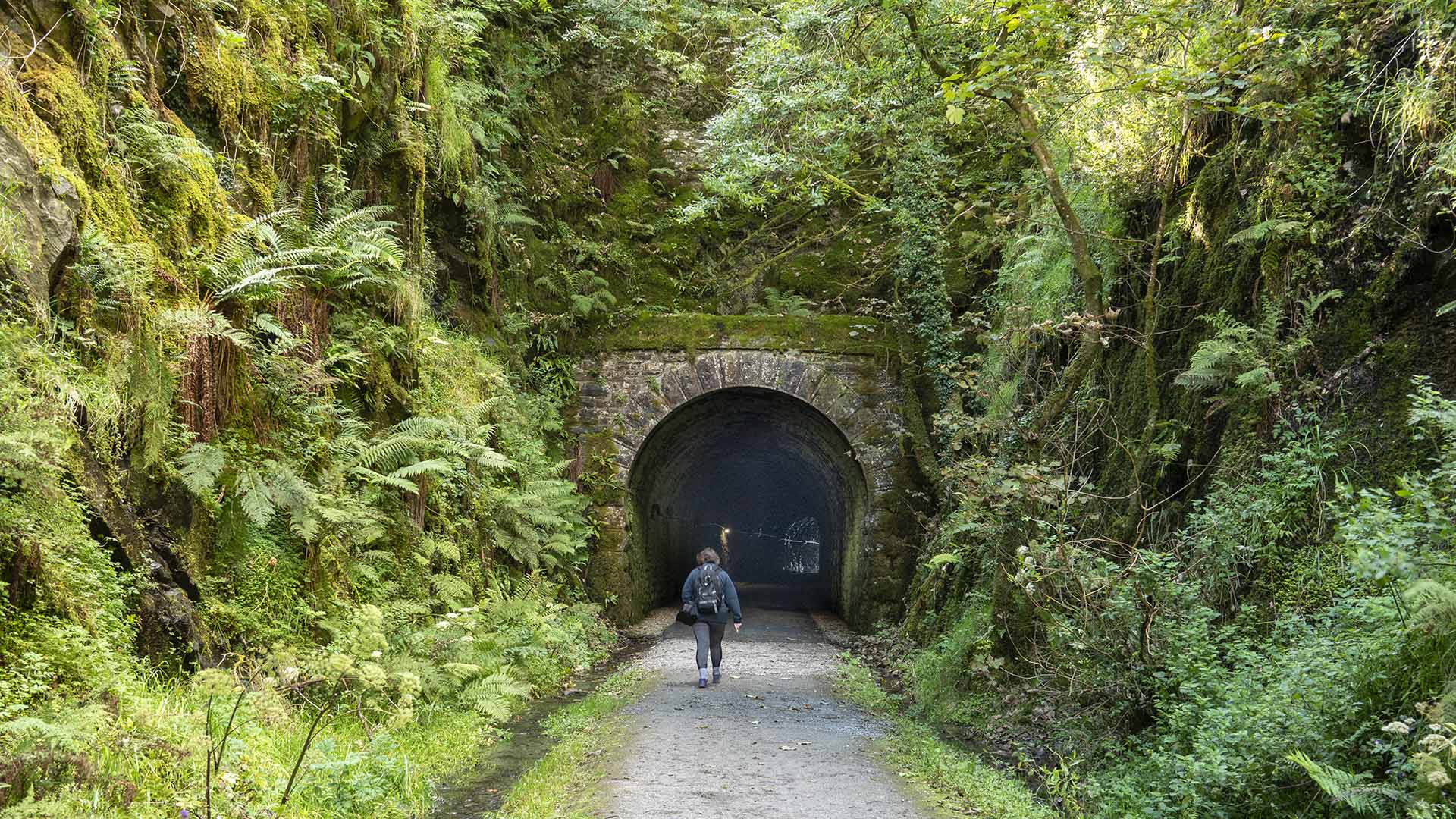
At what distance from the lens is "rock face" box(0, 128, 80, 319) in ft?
13.0

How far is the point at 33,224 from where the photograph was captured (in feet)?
13.9

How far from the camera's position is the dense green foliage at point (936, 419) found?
3.80 meters

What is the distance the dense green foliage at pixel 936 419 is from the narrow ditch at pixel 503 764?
199mm

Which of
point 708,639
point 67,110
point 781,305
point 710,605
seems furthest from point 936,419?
point 67,110

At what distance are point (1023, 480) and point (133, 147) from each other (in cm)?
636

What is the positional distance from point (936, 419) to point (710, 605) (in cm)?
306

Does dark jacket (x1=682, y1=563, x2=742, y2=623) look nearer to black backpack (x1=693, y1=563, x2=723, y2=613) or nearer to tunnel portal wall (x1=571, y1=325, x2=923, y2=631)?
black backpack (x1=693, y1=563, x2=723, y2=613)

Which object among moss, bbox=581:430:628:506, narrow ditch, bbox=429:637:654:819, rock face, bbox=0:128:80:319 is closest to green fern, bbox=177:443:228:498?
rock face, bbox=0:128:80:319

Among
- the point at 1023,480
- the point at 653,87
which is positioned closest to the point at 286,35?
the point at 1023,480

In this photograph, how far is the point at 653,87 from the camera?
53.8ft

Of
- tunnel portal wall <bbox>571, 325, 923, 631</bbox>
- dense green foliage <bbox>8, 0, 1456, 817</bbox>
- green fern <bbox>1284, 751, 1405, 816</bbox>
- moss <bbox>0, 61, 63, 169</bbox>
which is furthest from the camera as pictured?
tunnel portal wall <bbox>571, 325, 923, 631</bbox>

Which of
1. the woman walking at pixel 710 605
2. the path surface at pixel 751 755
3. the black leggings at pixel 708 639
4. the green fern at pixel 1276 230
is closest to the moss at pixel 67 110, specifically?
the path surface at pixel 751 755

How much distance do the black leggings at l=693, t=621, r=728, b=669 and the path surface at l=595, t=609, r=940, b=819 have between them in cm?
29

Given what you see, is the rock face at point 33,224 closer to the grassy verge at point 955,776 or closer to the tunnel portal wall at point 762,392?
the grassy verge at point 955,776
